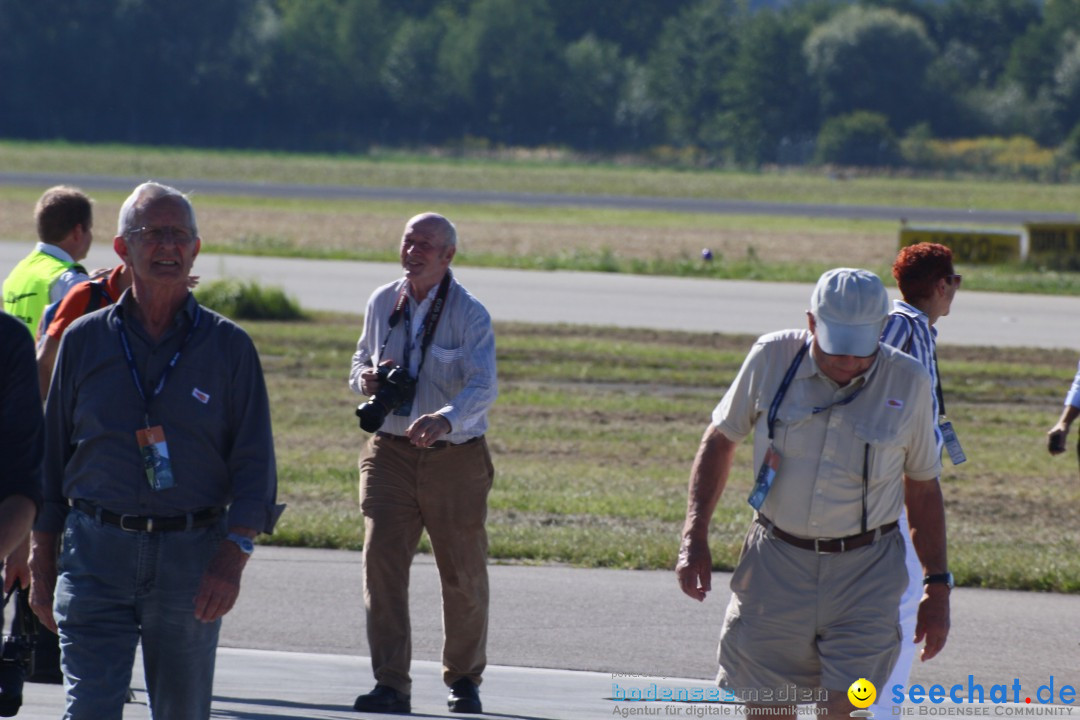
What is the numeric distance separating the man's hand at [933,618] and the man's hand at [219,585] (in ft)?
6.69

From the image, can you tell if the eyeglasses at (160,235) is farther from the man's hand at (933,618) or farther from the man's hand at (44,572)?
the man's hand at (933,618)

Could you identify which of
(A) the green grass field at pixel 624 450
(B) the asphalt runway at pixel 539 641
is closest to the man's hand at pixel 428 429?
(B) the asphalt runway at pixel 539 641

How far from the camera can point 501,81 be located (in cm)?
11675

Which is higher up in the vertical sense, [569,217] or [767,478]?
[767,478]

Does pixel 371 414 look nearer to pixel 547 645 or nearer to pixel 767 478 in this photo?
pixel 547 645

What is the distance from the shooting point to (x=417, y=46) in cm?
11950

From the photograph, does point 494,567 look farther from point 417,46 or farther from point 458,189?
point 417,46

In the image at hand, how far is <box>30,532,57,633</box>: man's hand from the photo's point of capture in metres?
4.19

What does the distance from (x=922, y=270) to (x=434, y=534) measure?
218 cm

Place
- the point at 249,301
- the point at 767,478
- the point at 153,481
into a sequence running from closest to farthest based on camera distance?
1. the point at 153,481
2. the point at 767,478
3. the point at 249,301

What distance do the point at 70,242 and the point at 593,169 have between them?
84.2 metres

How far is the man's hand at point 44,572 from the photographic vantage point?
419 centimetres

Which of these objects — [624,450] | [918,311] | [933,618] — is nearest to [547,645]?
[918,311]

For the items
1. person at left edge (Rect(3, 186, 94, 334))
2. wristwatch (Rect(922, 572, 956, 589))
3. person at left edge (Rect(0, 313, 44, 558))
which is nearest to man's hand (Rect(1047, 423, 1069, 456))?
wristwatch (Rect(922, 572, 956, 589))
